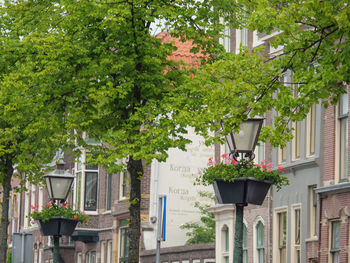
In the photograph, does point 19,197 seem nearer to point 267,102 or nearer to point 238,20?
point 238,20

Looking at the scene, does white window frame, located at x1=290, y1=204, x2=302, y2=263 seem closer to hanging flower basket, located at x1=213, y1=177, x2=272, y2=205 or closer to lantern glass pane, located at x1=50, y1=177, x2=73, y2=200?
lantern glass pane, located at x1=50, y1=177, x2=73, y2=200

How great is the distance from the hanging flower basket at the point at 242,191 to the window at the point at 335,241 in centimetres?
1027

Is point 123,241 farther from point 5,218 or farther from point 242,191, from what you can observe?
point 242,191

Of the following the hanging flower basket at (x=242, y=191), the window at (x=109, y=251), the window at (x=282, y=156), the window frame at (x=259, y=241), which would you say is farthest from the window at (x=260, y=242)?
the window at (x=109, y=251)

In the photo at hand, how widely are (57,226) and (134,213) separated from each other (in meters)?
2.24

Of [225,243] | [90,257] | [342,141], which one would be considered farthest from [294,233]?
[90,257]

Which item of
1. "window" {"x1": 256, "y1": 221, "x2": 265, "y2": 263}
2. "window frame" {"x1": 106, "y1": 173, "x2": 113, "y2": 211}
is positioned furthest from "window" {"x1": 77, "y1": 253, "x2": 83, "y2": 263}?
"window" {"x1": 256, "y1": 221, "x2": 265, "y2": 263}

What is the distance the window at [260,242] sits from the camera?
99.1 feet

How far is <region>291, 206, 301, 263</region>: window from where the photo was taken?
2781cm

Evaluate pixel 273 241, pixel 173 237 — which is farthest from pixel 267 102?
pixel 173 237

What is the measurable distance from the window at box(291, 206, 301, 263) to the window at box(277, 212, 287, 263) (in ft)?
2.28

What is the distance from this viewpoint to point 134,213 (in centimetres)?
2239

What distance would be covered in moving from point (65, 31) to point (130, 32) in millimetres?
2215

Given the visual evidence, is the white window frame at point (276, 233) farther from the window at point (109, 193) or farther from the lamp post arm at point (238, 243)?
the window at point (109, 193)
